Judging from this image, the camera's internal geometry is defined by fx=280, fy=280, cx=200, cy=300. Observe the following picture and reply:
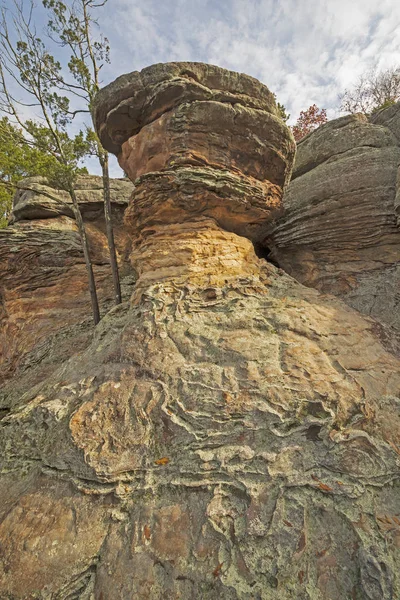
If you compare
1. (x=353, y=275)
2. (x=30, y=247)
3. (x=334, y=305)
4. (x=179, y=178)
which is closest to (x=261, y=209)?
(x=179, y=178)

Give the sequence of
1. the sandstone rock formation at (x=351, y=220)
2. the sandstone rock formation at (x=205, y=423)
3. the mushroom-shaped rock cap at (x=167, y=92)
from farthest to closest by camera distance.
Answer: the sandstone rock formation at (x=351, y=220) → the mushroom-shaped rock cap at (x=167, y=92) → the sandstone rock formation at (x=205, y=423)

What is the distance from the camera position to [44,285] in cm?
1091

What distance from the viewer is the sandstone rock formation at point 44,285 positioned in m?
9.57

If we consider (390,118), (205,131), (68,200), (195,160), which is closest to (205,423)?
(195,160)

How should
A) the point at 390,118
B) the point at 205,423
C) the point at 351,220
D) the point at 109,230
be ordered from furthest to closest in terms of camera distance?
the point at 109,230 < the point at 390,118 < the point at 351,220 < the point at 205,423

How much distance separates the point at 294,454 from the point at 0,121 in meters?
13.6

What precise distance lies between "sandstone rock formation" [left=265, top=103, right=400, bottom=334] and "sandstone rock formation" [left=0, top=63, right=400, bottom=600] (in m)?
2.51

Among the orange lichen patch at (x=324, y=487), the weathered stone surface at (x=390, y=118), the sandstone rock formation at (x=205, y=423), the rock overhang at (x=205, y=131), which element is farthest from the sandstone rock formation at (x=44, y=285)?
the weathered stone surface at (x=390, y=118)

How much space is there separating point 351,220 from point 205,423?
7.98m

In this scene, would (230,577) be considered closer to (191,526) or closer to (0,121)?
(191,526)

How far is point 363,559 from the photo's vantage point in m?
3.08

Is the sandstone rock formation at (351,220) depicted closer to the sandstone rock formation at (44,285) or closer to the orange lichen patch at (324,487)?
the orange lichen patch at (324,487)

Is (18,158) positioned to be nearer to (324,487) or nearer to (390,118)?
(324,487)

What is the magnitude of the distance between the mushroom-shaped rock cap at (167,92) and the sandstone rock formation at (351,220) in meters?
3.08
